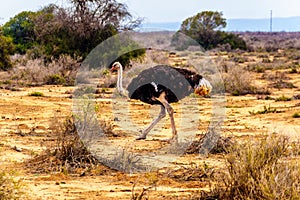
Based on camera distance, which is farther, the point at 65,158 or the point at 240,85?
the point at 240,85

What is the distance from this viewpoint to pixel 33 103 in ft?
45.6

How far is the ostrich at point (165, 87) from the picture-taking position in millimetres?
9641

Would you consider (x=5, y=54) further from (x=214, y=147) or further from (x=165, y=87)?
(x=214, y=147)

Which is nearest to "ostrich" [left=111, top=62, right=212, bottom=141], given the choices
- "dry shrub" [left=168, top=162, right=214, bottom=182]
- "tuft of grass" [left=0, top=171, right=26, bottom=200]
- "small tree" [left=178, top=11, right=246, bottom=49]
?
"dry shrub" [left=168, top=162, right=214, bottom=182]

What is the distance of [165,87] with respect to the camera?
968 centimetres

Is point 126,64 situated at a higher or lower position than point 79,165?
higher

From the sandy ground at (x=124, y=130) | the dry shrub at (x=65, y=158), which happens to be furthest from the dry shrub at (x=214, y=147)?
the dry shrub at (x=65, y=158)

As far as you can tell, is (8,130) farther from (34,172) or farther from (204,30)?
(204,30)

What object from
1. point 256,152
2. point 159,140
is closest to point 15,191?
point 256,152

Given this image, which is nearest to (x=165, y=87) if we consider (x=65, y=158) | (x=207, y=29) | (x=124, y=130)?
(x=124, y=130)

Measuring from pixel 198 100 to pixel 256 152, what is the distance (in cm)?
988

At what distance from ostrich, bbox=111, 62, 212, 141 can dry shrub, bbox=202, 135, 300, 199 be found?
384 cm

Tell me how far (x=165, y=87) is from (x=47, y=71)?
10220 mm

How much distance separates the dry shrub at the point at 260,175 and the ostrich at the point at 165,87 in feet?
12.6
